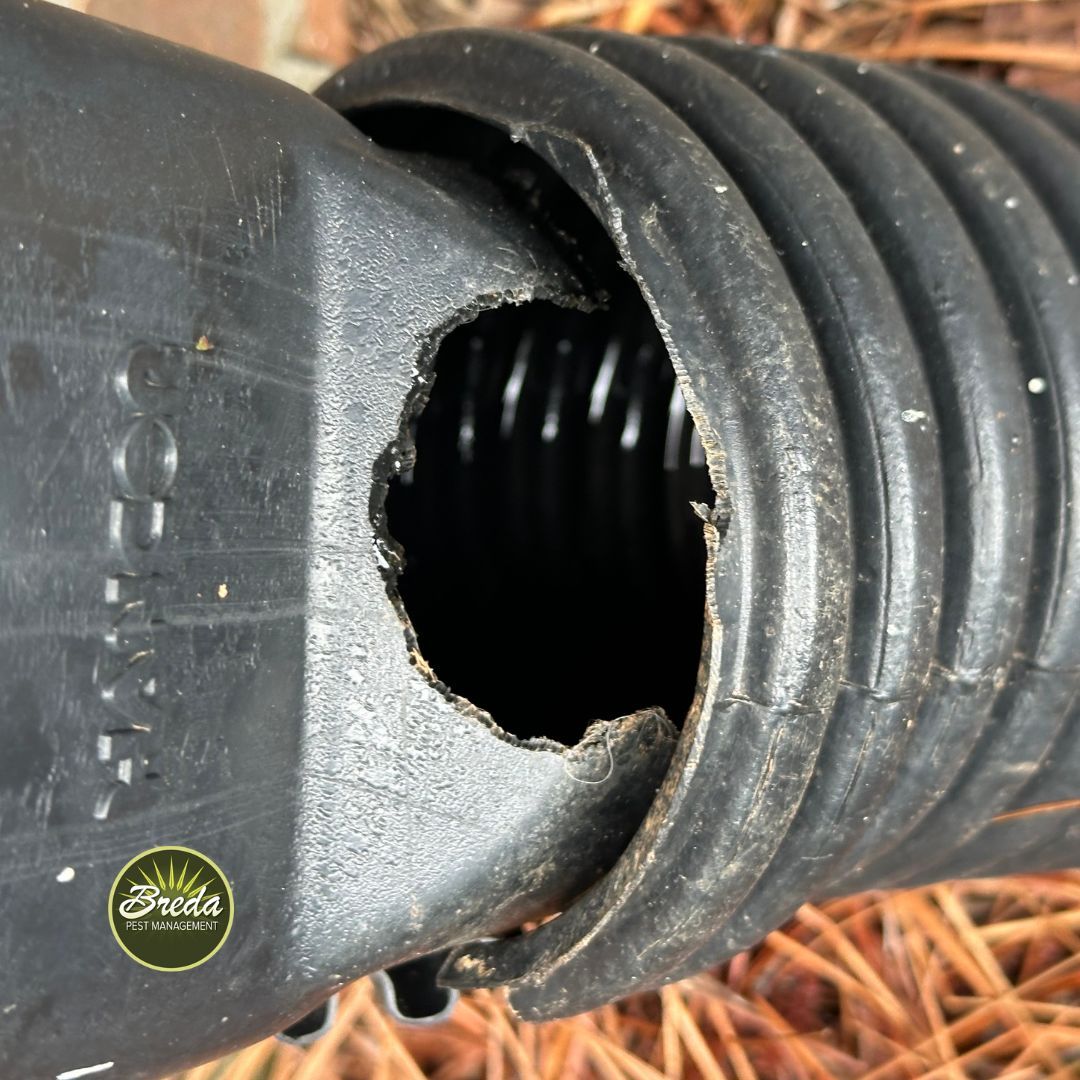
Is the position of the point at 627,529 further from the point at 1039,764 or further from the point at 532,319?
the point at 1039,764

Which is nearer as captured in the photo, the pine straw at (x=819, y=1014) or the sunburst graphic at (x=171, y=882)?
the sunburst graphic at (x=171, y=882)

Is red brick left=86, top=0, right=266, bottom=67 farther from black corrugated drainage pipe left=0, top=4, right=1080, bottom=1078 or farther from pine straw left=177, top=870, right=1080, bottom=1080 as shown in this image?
pine straw left=177, top=870, right=1080, bottom=1080

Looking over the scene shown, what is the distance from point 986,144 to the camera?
0.71 meters

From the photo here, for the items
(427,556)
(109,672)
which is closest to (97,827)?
(109,672)

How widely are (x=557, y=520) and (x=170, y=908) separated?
663 mm

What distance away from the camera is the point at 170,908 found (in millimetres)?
501

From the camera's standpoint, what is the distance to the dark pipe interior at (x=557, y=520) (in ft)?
3.19

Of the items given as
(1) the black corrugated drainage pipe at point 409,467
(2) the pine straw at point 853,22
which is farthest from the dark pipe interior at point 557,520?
(2) the pine straw at point 853,22

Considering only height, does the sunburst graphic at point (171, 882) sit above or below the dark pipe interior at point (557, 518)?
below

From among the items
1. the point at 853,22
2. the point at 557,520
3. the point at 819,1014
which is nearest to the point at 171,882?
the point at 557,520

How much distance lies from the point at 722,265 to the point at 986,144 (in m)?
0.29

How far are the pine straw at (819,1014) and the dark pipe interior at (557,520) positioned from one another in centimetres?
44

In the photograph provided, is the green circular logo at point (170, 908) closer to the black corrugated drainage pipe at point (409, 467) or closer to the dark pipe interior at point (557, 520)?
the black corrugated drainage pipe at point (409, 467)

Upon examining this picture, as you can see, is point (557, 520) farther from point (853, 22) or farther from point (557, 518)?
point (853, 22)
